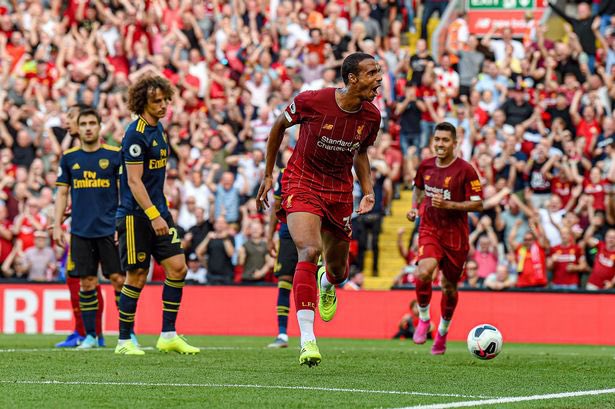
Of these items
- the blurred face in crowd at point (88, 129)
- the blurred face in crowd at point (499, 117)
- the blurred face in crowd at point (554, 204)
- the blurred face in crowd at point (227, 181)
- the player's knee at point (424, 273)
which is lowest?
the player's knee at point (424, 273)

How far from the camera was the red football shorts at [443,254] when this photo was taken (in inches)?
507

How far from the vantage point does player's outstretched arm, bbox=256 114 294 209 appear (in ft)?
32.1

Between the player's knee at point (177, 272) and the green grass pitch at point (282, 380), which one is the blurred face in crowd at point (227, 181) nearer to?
the green grass pitch at point (282, 380)

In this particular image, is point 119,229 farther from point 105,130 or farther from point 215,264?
point 105,130

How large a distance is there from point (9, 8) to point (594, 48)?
12204 mm

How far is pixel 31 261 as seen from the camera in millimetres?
20484

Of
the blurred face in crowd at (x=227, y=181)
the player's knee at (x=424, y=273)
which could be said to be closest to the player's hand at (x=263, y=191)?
the player's knee at (x=424, y=273)

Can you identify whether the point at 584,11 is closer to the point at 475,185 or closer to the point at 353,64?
the point at 475,185

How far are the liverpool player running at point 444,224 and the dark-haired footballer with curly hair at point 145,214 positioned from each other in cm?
268

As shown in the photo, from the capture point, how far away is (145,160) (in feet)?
37.2

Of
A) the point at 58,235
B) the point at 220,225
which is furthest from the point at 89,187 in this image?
the point at 220,225

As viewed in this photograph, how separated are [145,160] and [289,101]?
37.9 feet

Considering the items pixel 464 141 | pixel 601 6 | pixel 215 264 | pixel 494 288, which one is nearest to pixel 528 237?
pixel 494 288

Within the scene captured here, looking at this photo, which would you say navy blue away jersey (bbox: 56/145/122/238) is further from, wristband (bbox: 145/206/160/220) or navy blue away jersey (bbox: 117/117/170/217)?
wristband (bbox: 145/206/160/220)
